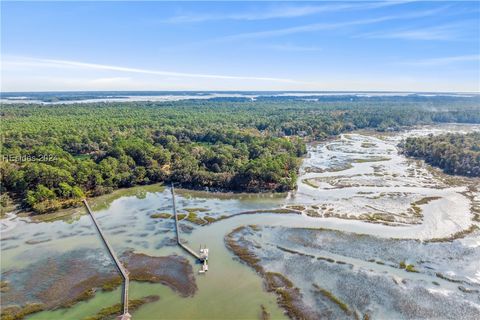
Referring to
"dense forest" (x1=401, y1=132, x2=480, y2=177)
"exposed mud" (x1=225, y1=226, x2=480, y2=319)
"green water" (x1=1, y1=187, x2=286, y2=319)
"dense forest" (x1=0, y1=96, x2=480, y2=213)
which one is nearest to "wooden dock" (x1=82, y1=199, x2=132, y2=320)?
"green water" (x1=1, y1=187, x2=286, y2=319)

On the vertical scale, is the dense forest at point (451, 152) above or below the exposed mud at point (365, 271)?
above

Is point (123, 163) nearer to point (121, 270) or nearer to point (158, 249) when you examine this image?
point (158, 249)

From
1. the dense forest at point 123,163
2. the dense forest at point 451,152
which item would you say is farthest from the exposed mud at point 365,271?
the dense forest at point 451,152

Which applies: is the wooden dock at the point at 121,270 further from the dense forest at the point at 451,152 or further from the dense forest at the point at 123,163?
the dense forest at the point at 451,152

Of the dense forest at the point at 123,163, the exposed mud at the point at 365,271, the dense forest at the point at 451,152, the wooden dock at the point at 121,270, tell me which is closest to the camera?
the wooden dock at the point at 121,270

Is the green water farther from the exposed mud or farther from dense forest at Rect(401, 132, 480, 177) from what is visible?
dense forest at Rect(401, 132, 480, 177)

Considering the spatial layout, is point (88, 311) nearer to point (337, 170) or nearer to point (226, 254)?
point (226, 254)

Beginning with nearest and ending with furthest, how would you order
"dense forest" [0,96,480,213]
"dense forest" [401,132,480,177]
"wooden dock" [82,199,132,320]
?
"wooden dock" [82,199,132,320] < "dense forest" [0,96,480,213] < "dense forest" [401,132,480,177]

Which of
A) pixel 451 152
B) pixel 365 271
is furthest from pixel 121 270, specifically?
pixel 451 152
